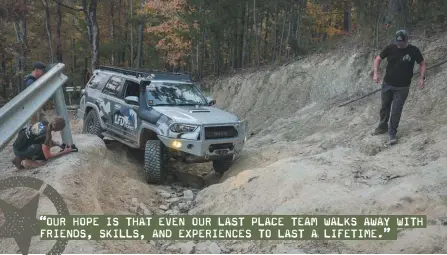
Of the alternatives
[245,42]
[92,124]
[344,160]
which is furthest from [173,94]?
[245,42]

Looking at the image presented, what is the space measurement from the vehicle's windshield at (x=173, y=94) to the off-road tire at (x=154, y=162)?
116 centimetres

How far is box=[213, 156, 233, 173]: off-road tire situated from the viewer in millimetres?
9375

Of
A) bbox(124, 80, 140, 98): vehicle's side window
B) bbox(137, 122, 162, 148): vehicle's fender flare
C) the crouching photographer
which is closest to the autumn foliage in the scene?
bbox(124, 80, 140, 98): vehicle's side window

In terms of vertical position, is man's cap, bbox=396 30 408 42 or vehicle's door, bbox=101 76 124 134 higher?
man's cap, bbox=396 30 408 42

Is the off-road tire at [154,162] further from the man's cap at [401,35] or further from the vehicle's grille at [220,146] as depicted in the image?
the man's cap at [401,35]

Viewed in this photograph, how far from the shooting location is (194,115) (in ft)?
28.4

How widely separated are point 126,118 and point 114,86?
1.24 metres

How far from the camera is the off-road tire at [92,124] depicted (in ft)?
34.8

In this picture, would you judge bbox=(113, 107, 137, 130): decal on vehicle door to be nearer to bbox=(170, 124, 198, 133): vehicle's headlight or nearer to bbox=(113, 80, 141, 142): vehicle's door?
bbox=(113, 80, 141, 142): vehicle's door

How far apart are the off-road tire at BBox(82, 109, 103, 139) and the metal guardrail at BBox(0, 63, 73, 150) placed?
2.74m

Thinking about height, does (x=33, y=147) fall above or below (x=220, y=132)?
above

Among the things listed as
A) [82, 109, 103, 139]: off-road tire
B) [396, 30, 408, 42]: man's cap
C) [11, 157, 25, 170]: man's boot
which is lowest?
[82, 109, 103, 139]: off-road tire

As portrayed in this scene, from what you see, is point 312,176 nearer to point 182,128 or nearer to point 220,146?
point 220,146

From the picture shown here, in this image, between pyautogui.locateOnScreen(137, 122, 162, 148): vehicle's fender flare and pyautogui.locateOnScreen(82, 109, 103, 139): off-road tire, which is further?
pyautogui.locateOnScreen(82, 109, 103, 139): off-road tire
